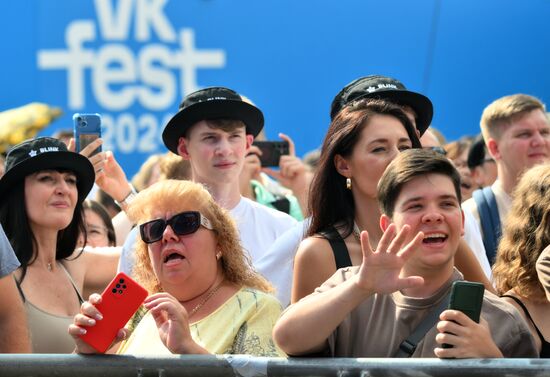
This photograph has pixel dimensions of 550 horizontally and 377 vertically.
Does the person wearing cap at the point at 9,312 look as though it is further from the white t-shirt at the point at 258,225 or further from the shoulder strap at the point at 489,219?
the shoulder strap at the point at 489,219

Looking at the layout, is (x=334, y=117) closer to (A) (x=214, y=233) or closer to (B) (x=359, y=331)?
(A) (x=214, y=233)

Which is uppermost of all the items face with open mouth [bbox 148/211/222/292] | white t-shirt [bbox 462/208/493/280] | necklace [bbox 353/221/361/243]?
white t-shirt [bbox 462/208/493/280]

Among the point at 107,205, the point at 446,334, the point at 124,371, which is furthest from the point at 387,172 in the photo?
the point at 107,205

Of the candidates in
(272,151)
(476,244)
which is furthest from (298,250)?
(272,151)

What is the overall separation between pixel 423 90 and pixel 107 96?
2.60 metres

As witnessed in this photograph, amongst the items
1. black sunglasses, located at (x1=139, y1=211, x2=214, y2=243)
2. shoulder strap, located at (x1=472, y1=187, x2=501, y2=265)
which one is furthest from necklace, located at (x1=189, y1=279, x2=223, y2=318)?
shoulder strap, located at (x1=472, y1=187, x2=501, y2=265)

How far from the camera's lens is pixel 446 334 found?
322cm

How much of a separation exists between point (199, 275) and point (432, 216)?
0.97 meters

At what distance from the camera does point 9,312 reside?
13.8 feet

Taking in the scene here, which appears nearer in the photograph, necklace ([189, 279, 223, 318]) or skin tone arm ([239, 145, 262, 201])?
necklace ([189, 279, 223, 318])

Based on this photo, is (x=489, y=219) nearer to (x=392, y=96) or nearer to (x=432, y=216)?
(x=392, y=96)

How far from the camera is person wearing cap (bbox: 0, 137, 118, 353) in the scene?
5.10m

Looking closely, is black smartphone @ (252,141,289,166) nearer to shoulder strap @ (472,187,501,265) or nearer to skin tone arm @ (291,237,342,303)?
shoulder strap @ (472,187,501,265)

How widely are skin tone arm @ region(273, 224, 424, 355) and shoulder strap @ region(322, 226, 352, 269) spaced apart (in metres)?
0.79
